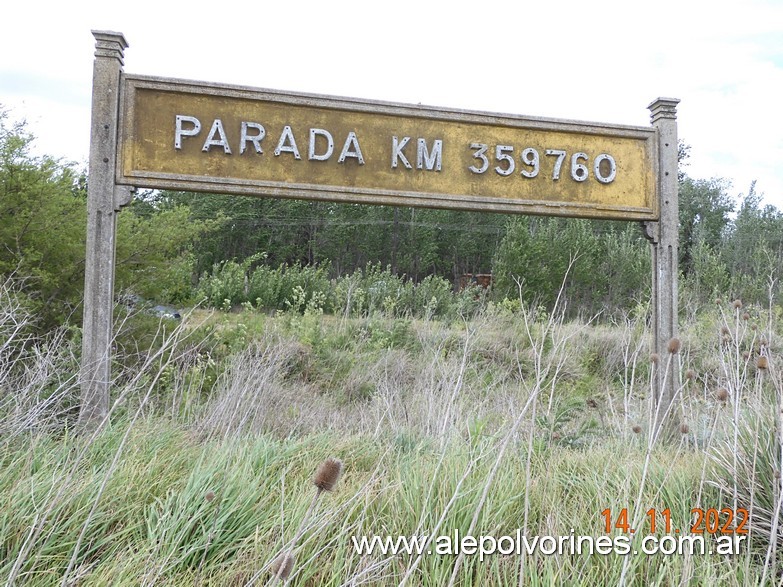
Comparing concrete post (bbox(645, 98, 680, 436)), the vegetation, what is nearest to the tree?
the vegetation

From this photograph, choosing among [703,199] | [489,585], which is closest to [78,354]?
[489,585]

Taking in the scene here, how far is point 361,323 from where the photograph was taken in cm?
934

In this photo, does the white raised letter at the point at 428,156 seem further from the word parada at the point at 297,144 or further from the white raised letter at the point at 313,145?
the white raised letter at the point at 313,145

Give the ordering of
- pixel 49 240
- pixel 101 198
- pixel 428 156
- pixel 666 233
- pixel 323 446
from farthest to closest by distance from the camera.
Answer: pixel 49 240 → pixel 666 233 → pixel 428 156 → pixel 101 198 → pixel 323 446

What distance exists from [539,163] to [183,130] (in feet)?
9.09

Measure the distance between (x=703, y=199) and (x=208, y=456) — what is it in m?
32.0

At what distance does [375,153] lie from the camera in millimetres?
5105

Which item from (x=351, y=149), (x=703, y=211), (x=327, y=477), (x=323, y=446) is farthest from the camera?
(x=703, y=211)

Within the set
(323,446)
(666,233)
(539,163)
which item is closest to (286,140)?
(539,163)

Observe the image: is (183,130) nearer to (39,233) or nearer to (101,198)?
(101,198)

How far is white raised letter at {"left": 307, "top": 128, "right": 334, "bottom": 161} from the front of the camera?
4.98 m

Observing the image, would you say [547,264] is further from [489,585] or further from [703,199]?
[489,585]

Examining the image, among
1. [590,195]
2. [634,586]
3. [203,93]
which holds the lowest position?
[634,586]

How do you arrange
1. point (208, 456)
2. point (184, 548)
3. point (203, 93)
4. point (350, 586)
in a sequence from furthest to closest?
point (203, 93) → point (208, 456) → point (184, 548) → point (350, 586)
